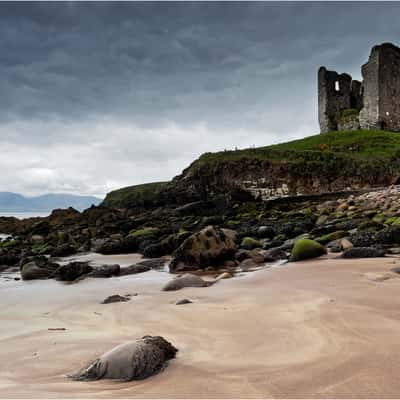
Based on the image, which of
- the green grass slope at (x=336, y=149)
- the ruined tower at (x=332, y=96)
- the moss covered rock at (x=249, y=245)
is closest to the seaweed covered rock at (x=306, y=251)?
the moss covered rock at (x=249, y=245)

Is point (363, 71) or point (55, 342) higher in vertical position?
point (363, 71)

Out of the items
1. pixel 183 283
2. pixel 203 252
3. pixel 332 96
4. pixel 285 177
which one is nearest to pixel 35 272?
pixel 203 252

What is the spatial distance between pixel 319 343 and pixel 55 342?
1.59 metres

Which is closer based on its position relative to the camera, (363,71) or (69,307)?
(69,307)

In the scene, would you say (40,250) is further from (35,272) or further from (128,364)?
(128,364)

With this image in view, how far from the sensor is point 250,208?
717 inches

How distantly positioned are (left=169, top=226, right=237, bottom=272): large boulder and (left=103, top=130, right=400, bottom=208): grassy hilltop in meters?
14.3

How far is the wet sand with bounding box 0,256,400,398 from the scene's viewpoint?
162 centimetres

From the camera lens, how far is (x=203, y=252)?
21.0 ft

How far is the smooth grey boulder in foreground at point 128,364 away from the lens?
1.82 meters

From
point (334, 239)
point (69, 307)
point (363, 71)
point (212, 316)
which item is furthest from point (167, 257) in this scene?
point (363, 71)

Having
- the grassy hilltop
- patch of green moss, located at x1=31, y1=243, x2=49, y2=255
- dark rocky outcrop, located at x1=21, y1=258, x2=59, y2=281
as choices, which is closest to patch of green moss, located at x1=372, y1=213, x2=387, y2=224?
dark rocky outcrop, located at x1=21, y1=258, x2=59, y2=281

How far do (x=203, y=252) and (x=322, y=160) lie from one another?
1554 centimetres

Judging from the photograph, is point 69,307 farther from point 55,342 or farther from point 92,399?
point 92,399
